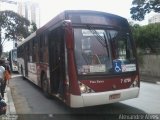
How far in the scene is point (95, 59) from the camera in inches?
317

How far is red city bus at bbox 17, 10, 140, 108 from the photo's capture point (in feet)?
25.7

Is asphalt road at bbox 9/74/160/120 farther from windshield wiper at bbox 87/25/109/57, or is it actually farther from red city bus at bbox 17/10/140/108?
windshield wiper at bbox 87/25/109/57

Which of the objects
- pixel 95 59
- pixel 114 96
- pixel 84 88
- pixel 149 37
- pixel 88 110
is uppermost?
pixel 149 37

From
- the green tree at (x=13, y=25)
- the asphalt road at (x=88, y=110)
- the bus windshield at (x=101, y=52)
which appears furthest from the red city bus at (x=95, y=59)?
the green tree at (x=13, y=25)

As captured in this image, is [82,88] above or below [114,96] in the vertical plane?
above

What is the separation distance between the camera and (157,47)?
2495cm

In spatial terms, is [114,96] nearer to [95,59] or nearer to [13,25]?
[95,59]

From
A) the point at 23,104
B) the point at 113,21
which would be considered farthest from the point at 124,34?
the point at 23,104

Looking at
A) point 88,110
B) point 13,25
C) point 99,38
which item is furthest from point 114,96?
point 13,25

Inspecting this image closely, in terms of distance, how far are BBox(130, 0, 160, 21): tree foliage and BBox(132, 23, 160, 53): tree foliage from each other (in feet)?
3.70

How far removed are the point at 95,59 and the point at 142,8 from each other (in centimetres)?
1945

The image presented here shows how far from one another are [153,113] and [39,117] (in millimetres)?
3211

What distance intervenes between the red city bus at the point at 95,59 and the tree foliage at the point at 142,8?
17721 millimetres

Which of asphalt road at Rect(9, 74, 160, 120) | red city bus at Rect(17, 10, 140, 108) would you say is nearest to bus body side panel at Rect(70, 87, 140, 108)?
red city bus at Rect(17, 10, 140, 108)
